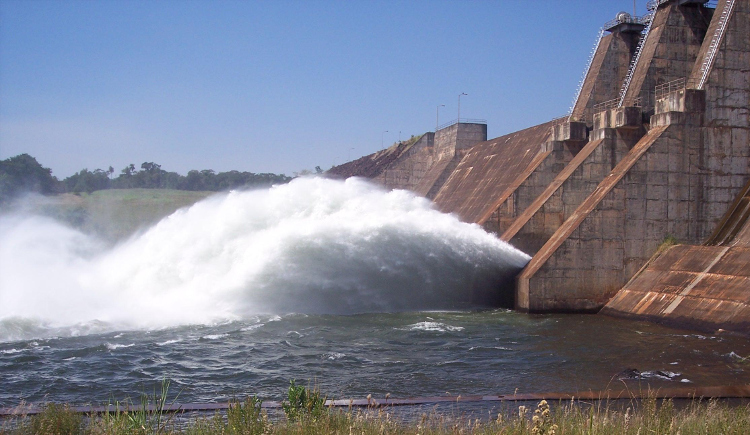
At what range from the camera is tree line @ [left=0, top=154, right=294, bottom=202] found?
7194cm

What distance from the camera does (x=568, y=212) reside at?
27.2 meters

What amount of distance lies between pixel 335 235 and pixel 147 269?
6668mm

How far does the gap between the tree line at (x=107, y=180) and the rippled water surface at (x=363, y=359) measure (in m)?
51.8

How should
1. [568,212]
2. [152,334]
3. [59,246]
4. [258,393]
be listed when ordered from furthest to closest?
1. [59,246]
2. [568,212]
3. [152,334]
4. [258,393]

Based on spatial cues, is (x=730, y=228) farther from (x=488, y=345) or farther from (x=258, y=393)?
(x=258, y=393)

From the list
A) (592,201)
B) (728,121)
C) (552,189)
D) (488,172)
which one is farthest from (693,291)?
(488,172)

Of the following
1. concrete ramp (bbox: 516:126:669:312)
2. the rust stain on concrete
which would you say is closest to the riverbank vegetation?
concrete ramp (bbox: 516:126:669:312)

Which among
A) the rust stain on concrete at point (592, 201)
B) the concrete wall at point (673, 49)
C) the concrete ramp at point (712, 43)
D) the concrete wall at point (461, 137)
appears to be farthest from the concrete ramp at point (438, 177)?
the concrete ramp at point (712, 43)

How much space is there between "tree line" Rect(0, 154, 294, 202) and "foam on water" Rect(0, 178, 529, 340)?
43883mm

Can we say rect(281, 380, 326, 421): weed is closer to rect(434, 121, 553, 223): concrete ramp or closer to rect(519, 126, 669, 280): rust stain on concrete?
rect(519, 126, 669, 280): rust stain on concrete

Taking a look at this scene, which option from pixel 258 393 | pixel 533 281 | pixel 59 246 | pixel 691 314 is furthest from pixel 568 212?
pixel 59 246

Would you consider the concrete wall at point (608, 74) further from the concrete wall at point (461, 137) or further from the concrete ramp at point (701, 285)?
the concrete wall at point (461, 137)

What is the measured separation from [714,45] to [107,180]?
3855 inches

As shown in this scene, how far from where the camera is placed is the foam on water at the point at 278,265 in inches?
869
